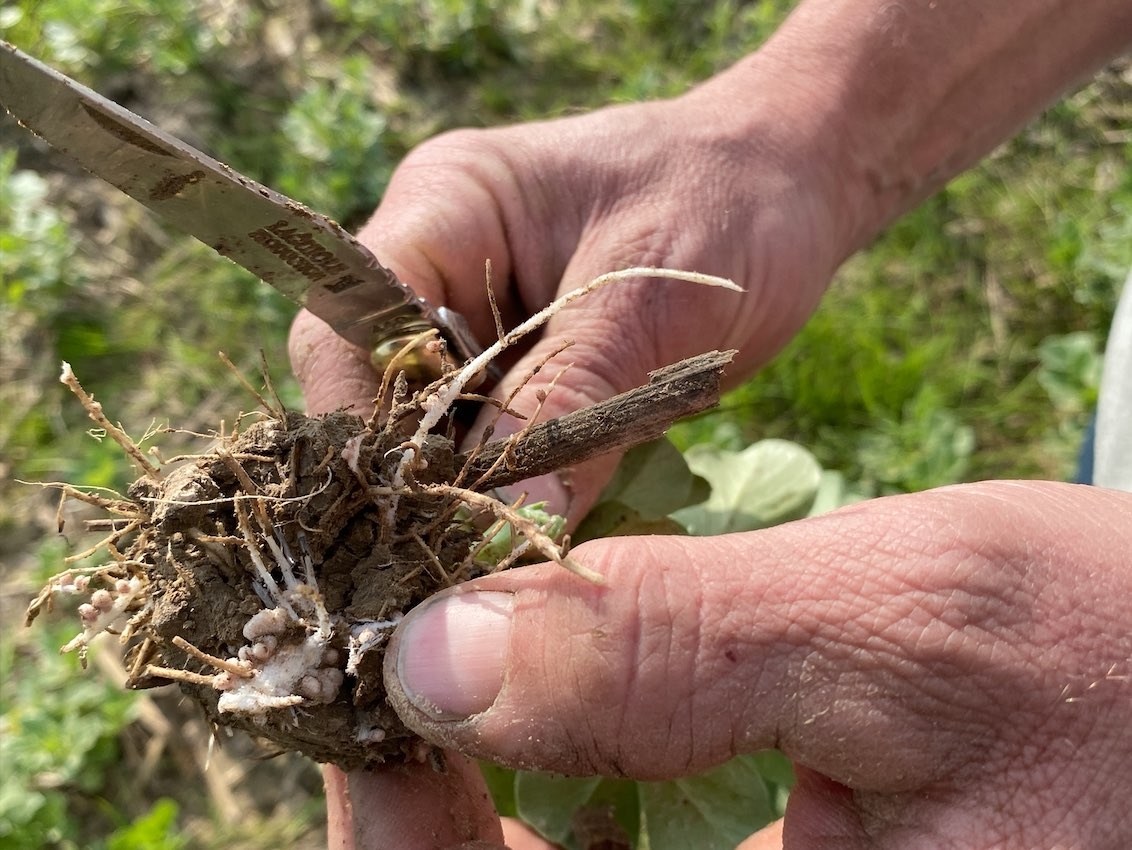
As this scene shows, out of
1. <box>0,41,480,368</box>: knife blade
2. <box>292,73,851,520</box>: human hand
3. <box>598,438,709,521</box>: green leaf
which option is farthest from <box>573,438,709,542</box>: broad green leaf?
<box>0,41,480,368</box>: knife blade

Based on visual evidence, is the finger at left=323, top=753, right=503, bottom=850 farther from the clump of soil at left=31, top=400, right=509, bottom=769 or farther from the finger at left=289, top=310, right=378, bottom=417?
the finger at left=289, top=310, right=378, bottom=417

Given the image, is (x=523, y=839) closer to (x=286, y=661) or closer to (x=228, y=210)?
(x=286, y=661)

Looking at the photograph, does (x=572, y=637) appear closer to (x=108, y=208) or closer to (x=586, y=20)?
(x=108, y=208)

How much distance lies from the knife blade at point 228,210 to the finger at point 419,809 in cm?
76

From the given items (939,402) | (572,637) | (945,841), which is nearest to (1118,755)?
(945,841)

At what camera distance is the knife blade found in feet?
3.79

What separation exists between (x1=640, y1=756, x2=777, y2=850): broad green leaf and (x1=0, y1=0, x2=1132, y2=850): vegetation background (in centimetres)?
149

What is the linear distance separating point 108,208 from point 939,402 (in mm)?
3542

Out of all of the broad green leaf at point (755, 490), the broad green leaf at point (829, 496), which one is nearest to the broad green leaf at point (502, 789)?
the broad green leaf at point (755, 490)

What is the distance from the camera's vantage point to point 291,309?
349 centimetres

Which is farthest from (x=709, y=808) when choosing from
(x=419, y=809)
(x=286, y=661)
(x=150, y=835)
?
(x=150, y=835)

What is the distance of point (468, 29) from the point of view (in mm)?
4133

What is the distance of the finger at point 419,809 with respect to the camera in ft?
4.83

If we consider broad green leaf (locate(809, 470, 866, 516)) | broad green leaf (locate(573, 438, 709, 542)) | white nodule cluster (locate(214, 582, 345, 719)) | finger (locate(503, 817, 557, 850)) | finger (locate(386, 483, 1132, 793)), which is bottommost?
finger (locate(503, 817, 557, 850))
